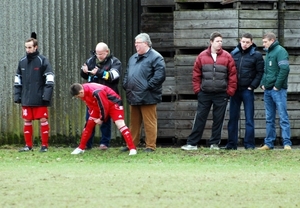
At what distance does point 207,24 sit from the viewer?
1923 cm

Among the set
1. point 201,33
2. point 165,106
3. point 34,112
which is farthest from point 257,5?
point 34,112

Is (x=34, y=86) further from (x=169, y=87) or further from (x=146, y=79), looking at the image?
(x=169, y=87)

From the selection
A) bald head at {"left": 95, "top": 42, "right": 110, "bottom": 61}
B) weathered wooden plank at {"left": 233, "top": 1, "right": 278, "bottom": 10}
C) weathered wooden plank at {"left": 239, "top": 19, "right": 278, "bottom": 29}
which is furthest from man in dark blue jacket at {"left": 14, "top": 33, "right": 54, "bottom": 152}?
weathered wooden plank at {"left": 233, "top": 1, "right": 278, "bottom": 10}

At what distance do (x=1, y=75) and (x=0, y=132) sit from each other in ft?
3.94

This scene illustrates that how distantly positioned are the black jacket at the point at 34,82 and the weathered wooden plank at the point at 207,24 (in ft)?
10.7

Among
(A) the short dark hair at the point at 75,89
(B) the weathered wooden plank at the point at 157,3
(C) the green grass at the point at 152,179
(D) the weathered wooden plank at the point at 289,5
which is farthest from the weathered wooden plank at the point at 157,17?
(A) the short dark hair at the point at 75,89

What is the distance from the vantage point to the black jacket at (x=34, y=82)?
685 inches

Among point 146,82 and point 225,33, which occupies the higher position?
point 225,33

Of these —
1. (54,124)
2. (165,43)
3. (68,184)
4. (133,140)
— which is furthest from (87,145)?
(68,184)

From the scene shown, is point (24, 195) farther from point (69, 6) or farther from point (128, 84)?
point (69, 6)

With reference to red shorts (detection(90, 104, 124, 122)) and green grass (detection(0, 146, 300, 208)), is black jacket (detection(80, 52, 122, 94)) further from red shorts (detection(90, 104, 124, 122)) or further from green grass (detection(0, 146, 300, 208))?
green grass (detection(0, 146, 300, 208))

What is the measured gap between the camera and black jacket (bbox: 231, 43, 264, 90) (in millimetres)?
17656

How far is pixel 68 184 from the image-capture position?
12.6 m

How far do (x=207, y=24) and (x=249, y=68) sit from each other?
77.1 inches
